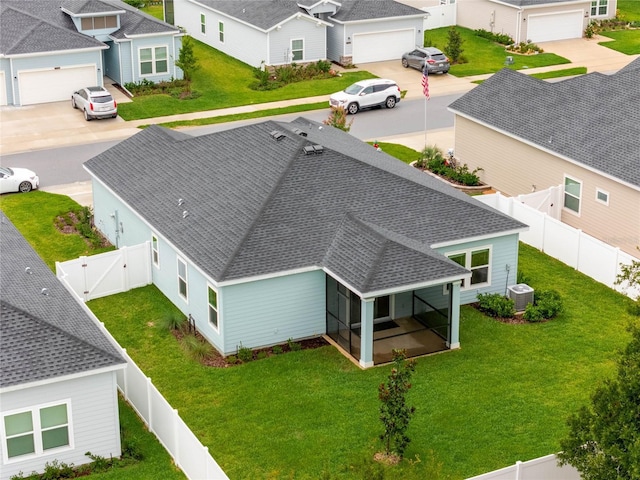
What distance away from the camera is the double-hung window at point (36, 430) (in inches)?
960

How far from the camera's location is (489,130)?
43219mm

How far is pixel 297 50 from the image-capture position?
60406mm

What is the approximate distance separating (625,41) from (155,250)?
4163cm

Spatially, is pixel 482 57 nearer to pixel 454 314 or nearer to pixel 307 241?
pixel 307 241

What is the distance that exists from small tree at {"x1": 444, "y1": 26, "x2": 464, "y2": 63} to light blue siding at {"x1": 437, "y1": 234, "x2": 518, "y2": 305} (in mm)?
30127

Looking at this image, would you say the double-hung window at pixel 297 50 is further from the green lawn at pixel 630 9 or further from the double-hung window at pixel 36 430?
the double-hung window at pixel 36 430

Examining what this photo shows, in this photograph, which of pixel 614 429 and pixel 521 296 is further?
pixel 521 296

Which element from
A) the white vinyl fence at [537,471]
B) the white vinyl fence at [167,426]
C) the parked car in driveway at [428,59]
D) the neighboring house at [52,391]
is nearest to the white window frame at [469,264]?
the white vinyl fence at [537,471]

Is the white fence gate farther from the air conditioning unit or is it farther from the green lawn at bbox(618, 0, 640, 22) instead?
the green lawn at bbox(618, 0, 640, 22)

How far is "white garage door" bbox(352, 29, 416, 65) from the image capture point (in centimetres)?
6188

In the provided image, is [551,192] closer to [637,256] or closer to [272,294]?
[637,256]

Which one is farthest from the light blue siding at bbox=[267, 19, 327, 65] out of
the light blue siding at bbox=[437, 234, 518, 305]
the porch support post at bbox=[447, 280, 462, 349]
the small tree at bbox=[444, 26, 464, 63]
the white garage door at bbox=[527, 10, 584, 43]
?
the porch support post at bbox=[447, 280, 462, 349]

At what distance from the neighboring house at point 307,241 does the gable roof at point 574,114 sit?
611cm

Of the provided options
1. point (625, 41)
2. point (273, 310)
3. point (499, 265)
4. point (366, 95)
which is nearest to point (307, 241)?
point (273, 310)
